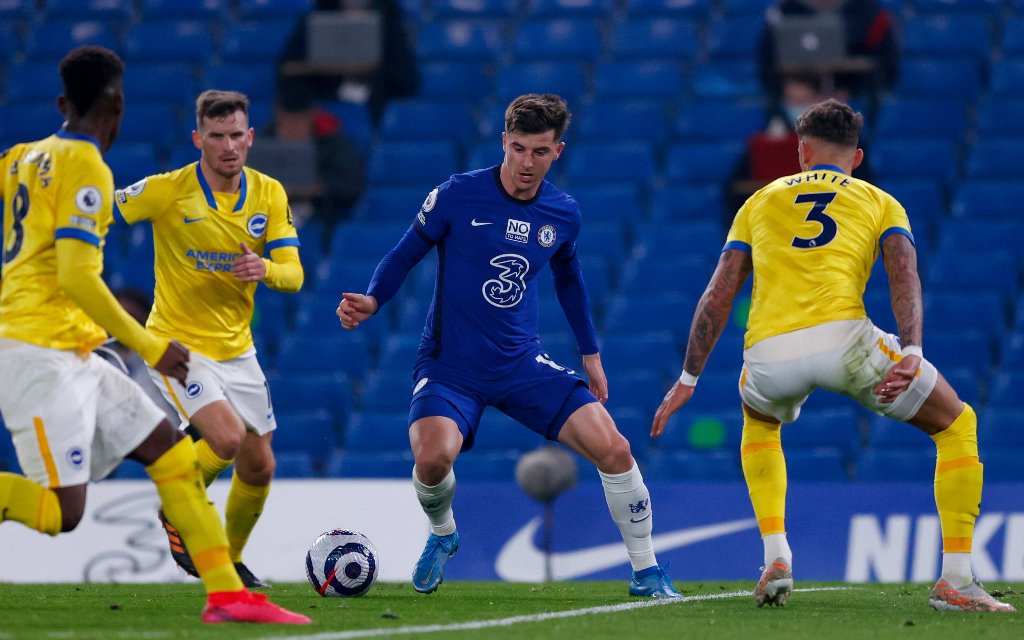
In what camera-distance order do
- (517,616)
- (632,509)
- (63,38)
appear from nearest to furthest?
(517,616), (632,509), (63,38)

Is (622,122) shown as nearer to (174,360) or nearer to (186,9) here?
(186,9)

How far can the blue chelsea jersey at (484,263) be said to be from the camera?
263 inches

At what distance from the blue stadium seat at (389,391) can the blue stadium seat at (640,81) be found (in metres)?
3.94

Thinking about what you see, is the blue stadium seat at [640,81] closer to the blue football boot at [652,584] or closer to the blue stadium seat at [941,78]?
the blue stadium seat at [941,78]

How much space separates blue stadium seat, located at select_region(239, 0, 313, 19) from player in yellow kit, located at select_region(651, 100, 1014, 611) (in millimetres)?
10467

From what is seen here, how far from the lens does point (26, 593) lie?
7199 mm

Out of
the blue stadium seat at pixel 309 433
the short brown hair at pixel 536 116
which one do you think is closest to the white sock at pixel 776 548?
the short brown hair at pixel 536 116

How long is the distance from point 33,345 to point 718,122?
9.64m

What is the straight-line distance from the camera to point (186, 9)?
1609 centimetres

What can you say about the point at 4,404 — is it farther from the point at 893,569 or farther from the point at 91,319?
the point at 893,569

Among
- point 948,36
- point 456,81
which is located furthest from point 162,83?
point 948,36

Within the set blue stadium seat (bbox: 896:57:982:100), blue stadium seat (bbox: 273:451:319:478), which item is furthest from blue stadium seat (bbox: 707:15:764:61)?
blue stadium seat (bbox: 273:451:319:478)

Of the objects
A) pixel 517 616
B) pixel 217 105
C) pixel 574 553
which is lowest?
pixel 574 553

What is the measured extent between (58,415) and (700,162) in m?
9.19
